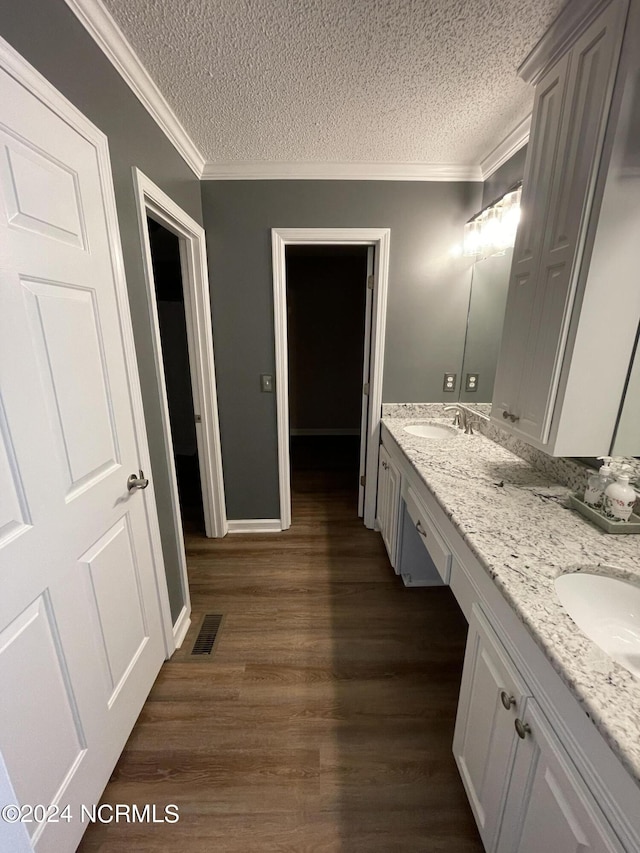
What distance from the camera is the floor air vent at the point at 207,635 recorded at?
1673 mm

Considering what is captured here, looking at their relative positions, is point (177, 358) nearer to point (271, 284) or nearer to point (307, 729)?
point (271, 284)

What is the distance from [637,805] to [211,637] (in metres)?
1.70

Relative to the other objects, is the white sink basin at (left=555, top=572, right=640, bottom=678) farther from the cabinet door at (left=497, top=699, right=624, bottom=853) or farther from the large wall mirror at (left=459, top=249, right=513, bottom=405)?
the large wall mirror at (left=459, top=249, right=513, bottom=405)

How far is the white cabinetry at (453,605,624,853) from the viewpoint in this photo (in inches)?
24.0

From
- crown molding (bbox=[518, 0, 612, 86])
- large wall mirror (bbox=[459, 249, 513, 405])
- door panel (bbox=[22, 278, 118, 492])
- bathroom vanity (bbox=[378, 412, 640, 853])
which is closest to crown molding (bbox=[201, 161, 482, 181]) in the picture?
large wall mirror (bbox=[459, 249, 513, 405])

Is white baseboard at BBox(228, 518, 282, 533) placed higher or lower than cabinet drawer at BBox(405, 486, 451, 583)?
lower

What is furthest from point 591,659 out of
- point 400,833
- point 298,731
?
point 298,731

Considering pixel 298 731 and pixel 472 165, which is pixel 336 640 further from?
pixel 472 165

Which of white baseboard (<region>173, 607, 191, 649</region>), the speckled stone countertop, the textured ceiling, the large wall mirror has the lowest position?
white baseboard (<region>173, 607, 191, 649</region>)

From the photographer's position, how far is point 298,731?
1.33 m

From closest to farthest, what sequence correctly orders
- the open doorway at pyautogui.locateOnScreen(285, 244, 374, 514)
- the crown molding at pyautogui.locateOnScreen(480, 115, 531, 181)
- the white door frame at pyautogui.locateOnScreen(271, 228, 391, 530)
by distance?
the crown molding at pyautogui.locateOnScreen(480, 115, 531, 181) < the white door frame at pyautogui.locateOnScreen(271, 228, 391, 530) < the open doorway at pyautogui.locateOnScreen(285, 244, 374, 514)

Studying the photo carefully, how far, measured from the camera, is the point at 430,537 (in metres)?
1.42

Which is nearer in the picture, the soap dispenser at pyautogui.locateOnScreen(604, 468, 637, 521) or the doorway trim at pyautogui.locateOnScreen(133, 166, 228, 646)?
the soap dispenser at pyautogui.locateOnScreen(604, 468, 637, 521)

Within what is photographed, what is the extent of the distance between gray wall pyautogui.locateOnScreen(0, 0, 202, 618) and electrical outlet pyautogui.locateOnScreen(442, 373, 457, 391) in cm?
183
